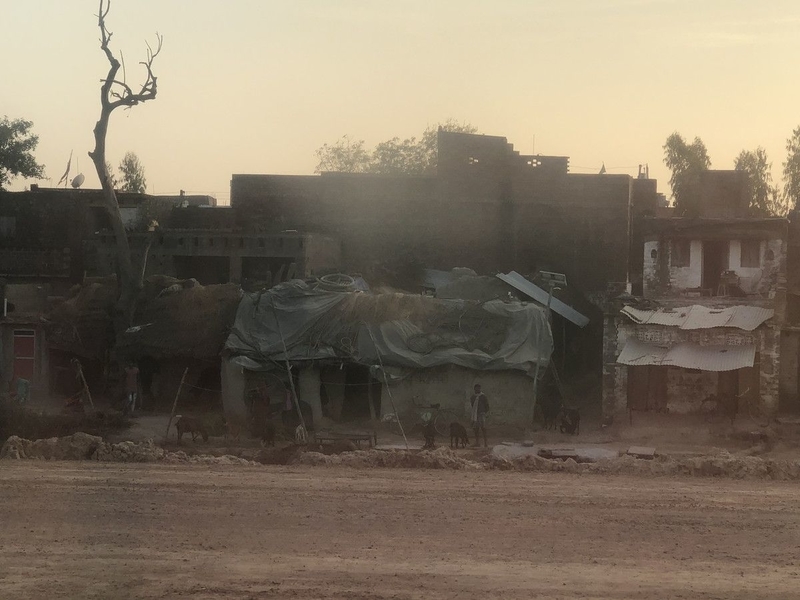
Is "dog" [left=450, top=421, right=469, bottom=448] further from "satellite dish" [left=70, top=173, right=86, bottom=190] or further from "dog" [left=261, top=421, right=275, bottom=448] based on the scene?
"satellite dish" [left=70, top=173, right=86, bottom=190]

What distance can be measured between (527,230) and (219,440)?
1582cm

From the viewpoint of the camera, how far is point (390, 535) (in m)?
13.8

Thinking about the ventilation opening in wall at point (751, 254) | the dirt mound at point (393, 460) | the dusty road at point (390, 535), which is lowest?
the dusty road at point (390, 535)

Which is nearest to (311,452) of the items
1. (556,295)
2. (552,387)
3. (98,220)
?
(552,387)

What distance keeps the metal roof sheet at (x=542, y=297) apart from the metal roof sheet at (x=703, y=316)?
11.6 ft

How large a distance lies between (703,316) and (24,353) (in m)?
16.2

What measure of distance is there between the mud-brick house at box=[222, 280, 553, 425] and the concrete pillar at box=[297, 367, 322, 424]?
0.8 inches

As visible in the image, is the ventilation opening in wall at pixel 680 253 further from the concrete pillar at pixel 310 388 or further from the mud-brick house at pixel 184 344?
the mud-brick house at pixel 184 344

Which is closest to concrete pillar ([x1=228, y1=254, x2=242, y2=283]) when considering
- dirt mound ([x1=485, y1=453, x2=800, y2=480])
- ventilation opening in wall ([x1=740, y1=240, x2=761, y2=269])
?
ventilation opening in wall ([x1=740, y1=240, x2=761, y2=269])

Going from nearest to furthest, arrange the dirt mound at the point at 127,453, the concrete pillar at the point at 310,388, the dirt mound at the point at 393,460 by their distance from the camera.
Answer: the dirt mound at the point at 393,460
the dirt mound at the point at 127,453
the concrete pillar at the point at 310,388

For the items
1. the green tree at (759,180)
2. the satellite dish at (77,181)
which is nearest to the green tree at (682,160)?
the green tree at (759,180)

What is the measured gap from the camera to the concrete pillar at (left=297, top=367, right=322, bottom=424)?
23456 mm

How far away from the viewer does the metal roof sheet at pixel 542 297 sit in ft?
92.5

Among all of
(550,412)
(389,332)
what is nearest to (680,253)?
(550,412)
